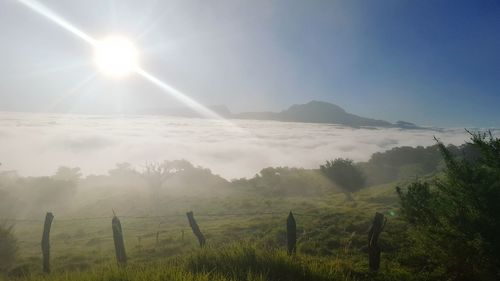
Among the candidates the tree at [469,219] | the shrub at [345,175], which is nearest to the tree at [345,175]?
the shrub at [345,175]

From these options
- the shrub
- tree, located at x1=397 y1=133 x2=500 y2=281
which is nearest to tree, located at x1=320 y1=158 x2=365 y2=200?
the shrub

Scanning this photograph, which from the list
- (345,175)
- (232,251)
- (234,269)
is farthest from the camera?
(345,175)

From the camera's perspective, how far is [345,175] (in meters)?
81.2

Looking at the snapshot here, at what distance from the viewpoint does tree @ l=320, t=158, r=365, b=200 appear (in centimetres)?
8050

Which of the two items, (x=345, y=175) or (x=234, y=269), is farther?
(x=345, y=175)

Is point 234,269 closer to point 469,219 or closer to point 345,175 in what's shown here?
point 469,219

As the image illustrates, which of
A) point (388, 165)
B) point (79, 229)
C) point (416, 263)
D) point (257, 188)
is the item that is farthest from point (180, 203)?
point (388, 165)

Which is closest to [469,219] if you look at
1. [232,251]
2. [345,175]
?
[232,251]

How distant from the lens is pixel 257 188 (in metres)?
99.8

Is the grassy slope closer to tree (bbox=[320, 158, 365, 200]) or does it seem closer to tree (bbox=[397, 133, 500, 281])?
tree (bbox=[397, 133, 500, 281])

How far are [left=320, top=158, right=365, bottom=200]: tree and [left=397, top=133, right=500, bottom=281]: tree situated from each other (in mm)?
67344

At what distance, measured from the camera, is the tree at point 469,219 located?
37.1 feet

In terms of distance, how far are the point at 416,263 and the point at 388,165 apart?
112 m

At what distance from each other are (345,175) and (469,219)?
70.9 m
